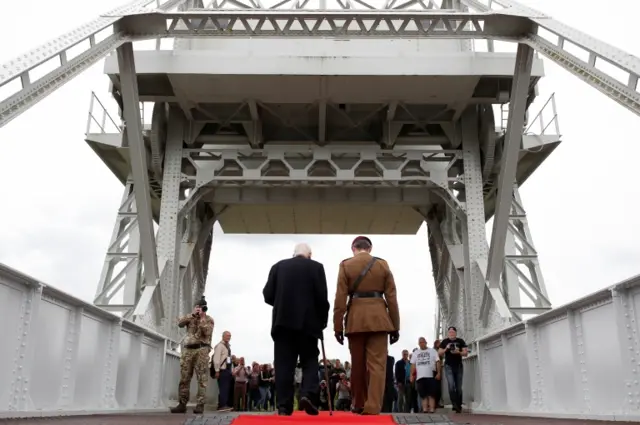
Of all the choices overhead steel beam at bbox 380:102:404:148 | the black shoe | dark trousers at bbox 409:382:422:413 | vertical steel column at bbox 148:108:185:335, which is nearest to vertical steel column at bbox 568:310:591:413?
the black shoe

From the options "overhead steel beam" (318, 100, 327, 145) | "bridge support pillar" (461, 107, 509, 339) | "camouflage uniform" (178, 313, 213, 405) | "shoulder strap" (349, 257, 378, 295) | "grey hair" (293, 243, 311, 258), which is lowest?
"camouflage uniform" (178, 313, 213, 405)

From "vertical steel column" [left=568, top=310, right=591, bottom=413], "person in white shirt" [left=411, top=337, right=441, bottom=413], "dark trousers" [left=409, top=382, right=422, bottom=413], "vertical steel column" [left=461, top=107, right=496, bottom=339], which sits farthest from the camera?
"dark trousers" [left=409, top=382, right=422, bottom=413]

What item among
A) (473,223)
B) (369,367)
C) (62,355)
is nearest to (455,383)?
(473,223)

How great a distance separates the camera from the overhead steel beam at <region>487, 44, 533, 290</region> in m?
11.2

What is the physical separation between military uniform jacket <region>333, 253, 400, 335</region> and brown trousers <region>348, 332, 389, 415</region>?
17 cm

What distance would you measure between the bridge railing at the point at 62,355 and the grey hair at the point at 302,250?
2314mm

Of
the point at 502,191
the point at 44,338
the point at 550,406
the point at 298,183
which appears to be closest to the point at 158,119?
the point at 298,183

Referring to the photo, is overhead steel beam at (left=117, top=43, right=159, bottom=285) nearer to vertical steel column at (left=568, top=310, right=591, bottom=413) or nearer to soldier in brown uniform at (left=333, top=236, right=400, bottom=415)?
soldier in brown uniform at (left=333, top=236, right=400, bottom=415)

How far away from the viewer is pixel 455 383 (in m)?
11.8

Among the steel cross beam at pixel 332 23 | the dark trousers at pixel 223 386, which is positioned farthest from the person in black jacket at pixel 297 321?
the dark trousers at pixel 223 386

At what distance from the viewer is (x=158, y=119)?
48.7 ft

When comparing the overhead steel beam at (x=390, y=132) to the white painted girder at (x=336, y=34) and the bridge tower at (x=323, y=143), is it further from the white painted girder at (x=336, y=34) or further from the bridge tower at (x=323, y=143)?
the white painted girder at (x=336, y=34)

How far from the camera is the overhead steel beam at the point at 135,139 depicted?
1116cm

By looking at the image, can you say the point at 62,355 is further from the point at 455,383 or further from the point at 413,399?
the point at 413,399
